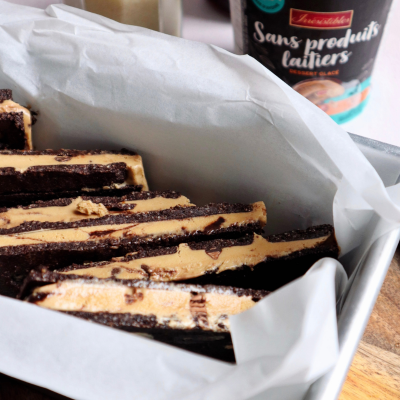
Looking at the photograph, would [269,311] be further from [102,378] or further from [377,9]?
[377,9]

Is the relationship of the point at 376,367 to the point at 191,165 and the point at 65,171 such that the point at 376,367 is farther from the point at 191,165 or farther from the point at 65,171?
the point at 65,171

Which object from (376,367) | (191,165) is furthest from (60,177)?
(376,367)

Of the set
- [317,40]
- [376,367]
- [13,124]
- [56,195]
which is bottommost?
[376,367]

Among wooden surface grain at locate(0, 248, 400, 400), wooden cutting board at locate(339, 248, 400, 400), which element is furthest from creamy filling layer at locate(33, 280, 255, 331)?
wooden cutting board at locate(339, 248, 400, 400)

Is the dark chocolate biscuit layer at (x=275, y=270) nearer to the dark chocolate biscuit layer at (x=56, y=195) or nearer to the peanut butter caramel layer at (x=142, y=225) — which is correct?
the peanut butter caramel layer at (x=142, y=225)

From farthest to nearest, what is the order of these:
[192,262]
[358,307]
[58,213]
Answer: [58,213] → [192,262] → [358,307]

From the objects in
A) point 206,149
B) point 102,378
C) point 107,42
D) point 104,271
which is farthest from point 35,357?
point 107,42

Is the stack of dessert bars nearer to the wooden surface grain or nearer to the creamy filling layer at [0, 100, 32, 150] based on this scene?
the creamy filling layer at [0, 100, 32, 150]
